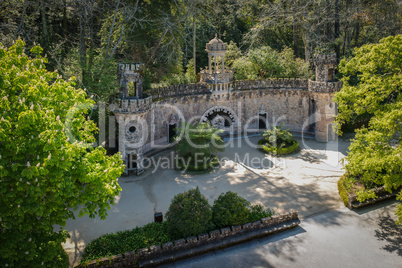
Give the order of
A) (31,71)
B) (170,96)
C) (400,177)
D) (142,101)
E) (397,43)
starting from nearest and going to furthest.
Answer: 1. (31,71)
2. (400,177)
3. (397,43)
4. (142,101)
5. (170,96)

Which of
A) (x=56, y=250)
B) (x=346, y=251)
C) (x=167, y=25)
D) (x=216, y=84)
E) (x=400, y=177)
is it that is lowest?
(x=346, y=251)

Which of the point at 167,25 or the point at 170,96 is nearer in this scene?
the point at 170,96

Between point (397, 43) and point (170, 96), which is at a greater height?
point (397, 43)

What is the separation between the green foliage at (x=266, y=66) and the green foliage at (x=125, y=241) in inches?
829

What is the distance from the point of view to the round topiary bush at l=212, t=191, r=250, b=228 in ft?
60.3

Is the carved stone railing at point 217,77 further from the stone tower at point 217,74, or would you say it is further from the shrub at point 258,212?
the shrub at point 258,212

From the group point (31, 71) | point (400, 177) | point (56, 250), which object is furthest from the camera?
point (400, 177)

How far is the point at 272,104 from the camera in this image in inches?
1315

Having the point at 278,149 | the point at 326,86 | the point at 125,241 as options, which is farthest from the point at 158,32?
the point at 125,241

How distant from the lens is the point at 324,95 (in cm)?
3081

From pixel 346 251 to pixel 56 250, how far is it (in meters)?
13.4

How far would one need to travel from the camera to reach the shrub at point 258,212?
19.3m

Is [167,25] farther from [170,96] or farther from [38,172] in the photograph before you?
[38,172]

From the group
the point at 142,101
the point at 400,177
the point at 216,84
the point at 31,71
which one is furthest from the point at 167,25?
the point at 400,177
